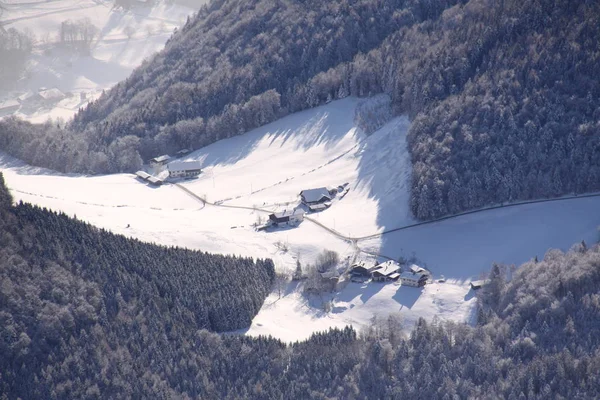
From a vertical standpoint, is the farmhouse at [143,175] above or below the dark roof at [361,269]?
above

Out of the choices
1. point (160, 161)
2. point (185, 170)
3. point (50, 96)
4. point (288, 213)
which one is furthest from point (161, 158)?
point (50, 96)

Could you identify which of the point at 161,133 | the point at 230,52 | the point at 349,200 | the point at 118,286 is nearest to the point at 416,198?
the point at 349,200

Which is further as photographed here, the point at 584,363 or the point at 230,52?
the point at 230,52

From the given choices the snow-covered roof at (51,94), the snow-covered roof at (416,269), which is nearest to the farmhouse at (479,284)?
the snow-covered roof at (416,269)

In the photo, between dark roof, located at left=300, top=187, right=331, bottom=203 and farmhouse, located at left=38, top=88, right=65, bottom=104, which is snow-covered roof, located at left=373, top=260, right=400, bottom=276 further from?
farmhouse, located at left=38, top=88, right=65, bottom=104

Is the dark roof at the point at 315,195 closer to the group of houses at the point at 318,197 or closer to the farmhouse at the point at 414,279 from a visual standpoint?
the group of houses at the point at 318,197

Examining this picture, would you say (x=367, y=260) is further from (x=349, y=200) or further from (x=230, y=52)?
(x=230, y=52)
